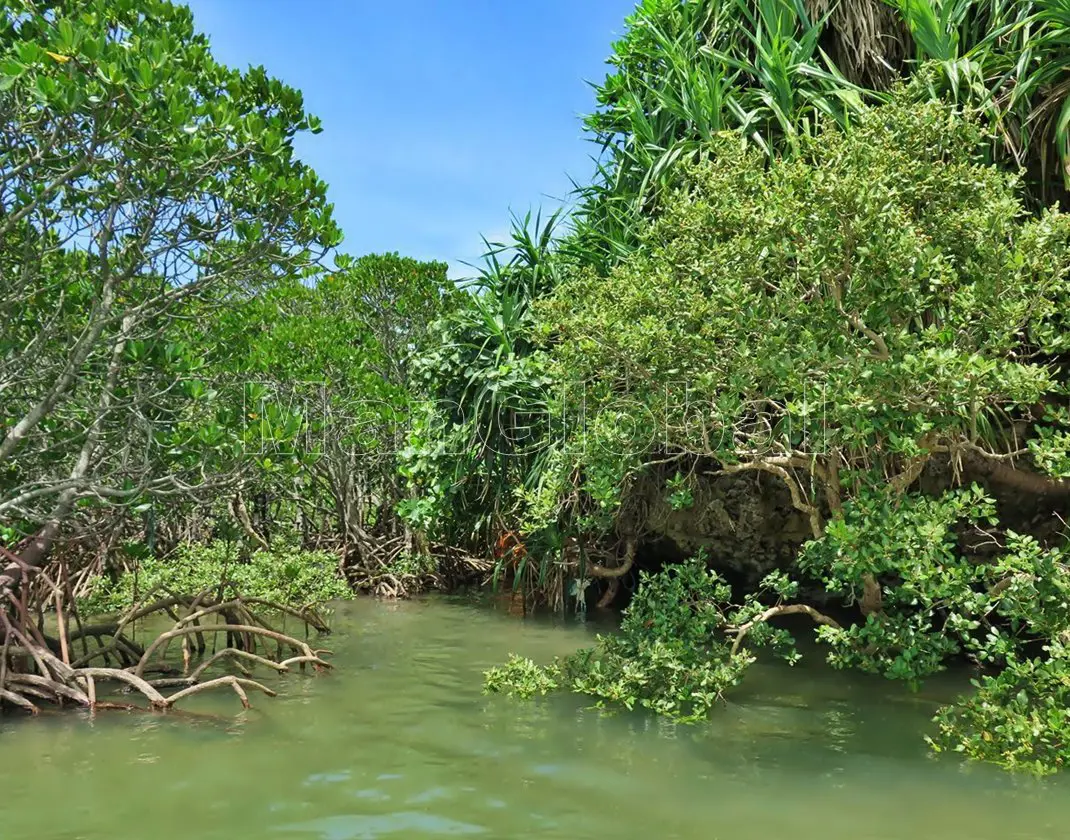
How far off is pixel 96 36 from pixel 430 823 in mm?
4660

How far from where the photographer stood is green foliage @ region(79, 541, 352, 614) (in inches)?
359

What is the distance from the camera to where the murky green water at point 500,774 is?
4.31 m

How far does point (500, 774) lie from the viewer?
5.08 m

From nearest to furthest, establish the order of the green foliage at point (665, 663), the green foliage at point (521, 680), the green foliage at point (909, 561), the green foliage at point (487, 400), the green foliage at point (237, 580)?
the green foliage at point (909, 561) < the green foliage at point (665, 663) < the green foliage at point (521, 680) < the green foliage at point (237, 580) < the green foliage at point (487, 400)

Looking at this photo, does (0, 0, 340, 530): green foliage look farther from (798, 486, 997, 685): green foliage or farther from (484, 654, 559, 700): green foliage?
(798, 486, 997, 685): green foliage

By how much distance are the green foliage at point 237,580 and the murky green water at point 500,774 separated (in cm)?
224

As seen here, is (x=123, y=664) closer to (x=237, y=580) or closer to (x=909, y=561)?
(x=237, y=580)

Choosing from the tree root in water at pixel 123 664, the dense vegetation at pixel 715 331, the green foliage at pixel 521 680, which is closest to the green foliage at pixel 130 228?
the dense vegetation at pixel 715 331

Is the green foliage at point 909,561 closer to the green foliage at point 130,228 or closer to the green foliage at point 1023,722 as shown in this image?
the green foliage at point 1023,722

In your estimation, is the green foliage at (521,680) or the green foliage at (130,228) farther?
the green foliage at (521,680)

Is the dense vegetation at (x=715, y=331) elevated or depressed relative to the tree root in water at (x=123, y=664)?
elevated

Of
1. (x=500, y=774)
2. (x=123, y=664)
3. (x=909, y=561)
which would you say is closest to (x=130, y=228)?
(x=123, y=664)

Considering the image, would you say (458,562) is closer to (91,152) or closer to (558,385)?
(558,385)

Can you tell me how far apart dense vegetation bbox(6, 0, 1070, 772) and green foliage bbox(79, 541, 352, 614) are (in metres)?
0.05
